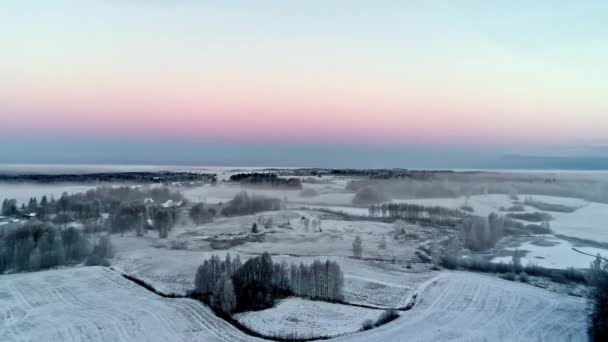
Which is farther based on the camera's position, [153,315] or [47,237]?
[47,237]

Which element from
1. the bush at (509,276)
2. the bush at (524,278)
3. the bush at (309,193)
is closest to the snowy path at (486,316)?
the bush at (524,278)

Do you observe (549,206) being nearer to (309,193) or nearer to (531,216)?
(531,216)

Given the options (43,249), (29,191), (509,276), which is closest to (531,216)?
(509,276)

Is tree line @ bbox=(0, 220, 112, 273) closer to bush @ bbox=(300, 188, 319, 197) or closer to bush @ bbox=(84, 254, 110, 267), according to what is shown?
bush @ bbox=(84, 254, 110, 267)

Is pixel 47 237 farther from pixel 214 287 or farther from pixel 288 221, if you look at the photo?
pixel 288 221

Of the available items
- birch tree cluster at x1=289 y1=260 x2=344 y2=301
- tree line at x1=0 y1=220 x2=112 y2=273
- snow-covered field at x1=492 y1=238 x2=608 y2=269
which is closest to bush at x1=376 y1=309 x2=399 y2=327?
birch tree cluster at x1=289 y1=260 x2=344 y2=301

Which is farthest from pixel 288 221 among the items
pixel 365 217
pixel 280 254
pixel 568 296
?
pixel 568 296
